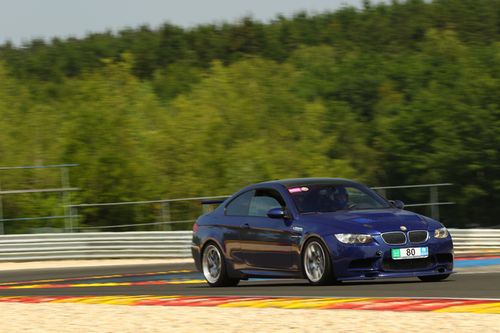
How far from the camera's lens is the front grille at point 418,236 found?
1266 cm

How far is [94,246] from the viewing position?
87.3ft

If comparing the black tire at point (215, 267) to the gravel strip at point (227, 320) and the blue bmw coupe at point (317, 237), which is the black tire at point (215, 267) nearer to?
the blue bmw coupe at point (317, 237)

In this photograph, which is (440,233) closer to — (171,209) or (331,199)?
(331,199)

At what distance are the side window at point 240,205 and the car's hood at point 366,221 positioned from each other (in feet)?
4.05

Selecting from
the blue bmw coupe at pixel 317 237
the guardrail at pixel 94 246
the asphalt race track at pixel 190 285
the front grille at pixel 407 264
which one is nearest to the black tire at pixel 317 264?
the blue bmw coupe at pixel 317 237

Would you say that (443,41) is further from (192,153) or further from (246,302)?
(246,302)

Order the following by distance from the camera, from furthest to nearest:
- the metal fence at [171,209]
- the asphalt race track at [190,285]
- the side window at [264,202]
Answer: the metal fence at [171,209], the side window at [264,202], the asphalt race track at [190,285]

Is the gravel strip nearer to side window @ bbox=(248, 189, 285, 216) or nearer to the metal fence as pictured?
side window @ bbox=(248, 189, 285, 216)

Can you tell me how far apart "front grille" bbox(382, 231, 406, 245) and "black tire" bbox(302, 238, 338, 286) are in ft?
2.08

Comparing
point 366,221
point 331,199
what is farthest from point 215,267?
point 366,221

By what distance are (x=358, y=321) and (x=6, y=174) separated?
90.4 ft

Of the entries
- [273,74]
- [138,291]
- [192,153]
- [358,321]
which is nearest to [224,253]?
[138,291]

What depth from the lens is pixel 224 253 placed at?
14.5m

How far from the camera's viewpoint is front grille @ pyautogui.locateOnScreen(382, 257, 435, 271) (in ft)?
41.3
